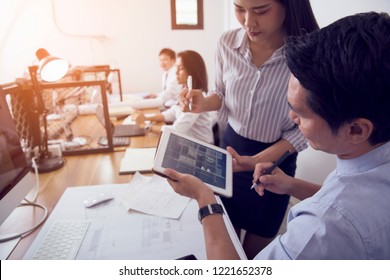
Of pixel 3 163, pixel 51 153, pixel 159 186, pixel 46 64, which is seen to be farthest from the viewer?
pixel 51 153

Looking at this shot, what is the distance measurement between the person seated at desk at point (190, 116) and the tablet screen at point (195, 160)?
851mm

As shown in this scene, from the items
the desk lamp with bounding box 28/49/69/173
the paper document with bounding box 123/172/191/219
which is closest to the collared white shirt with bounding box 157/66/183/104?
the desk lamp with bounding box 28/49/69/173

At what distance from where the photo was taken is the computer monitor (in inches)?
26.4

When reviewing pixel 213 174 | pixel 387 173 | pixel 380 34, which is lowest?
pixel 213 174

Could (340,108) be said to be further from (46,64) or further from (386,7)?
(46,64)

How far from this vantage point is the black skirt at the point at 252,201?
1.07 metres

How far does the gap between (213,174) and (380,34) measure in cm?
48

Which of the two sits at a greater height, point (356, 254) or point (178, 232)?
point (356, 254)

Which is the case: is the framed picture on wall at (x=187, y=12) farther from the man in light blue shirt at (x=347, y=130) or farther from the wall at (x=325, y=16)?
the man in light blue shirt at (x=347, y=130)

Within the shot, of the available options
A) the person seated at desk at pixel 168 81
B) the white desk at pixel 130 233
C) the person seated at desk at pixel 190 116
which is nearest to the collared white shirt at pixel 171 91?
the person seated at desk at pixel 168 81

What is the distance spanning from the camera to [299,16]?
85 centimetres

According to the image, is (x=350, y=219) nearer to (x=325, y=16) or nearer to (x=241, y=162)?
(x=241, y=162)
